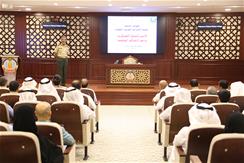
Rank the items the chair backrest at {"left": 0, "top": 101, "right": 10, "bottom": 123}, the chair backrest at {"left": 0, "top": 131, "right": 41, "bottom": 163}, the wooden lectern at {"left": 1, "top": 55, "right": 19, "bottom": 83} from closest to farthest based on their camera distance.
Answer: the chair backrest at {"left": 0, "top": 131, "right": 41, "bottom": 163}, the chair backrest at {"left": 0, "top": 101, "right": 10, "bottom": 123}, the wooden lectern at {"left": 1, "top": 55, "right": 19, "bottom": 83}

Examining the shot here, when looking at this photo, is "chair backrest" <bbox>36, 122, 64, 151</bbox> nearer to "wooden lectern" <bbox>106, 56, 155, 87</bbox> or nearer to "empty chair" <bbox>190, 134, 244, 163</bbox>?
"empty chair" <bbox>190, 134, 244, 163</bbox>

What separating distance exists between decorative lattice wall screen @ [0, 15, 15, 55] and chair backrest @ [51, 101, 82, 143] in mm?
9085

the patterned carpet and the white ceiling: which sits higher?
the white ceiling

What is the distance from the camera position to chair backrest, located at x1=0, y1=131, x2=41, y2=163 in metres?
2.84

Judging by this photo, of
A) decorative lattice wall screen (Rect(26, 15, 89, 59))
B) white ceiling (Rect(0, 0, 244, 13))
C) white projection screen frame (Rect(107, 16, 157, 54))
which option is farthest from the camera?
decorative lattice wall screen (Rect(26, 15, 89, 59))

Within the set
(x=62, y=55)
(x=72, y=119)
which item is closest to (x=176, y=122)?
(x=72, y=119)

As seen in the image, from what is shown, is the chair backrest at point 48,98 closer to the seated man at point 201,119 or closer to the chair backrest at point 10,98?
the chair backrest at point 10,98

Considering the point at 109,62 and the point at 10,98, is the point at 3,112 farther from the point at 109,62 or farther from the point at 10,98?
the point at 109,62

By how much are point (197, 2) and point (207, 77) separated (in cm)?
364

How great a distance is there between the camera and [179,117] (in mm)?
5176

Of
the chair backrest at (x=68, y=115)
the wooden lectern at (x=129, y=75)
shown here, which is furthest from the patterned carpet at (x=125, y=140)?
the wooden lectern at (x=129, y=75)

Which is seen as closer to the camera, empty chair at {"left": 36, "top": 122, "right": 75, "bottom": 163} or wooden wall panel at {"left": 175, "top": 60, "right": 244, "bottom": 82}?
empty chair at {"left": 36, "top": 122, "right": 75, "bottom": 163}

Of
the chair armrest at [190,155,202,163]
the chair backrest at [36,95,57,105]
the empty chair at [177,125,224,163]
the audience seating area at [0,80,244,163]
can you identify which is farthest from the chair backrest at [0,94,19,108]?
the chair armrest at [190,155,202,163]

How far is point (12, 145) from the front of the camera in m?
2.88
